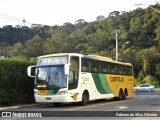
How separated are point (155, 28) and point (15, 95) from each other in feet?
185

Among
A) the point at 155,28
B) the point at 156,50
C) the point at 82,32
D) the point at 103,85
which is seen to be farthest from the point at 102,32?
A: the point at 103,85

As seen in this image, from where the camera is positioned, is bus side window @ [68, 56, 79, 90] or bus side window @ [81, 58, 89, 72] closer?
bus side window @ [68, 56, 79, 90]

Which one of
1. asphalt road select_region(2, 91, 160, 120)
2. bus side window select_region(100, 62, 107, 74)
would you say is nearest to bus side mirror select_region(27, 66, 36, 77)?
asphalt road select_region(2, 91, 160, 120)

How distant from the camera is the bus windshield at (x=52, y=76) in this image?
2322cm

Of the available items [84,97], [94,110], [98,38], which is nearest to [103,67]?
[84,97]

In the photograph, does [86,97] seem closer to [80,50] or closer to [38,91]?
[38,91]

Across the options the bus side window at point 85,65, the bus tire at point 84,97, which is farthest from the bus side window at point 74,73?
the bus tire at point 84,97

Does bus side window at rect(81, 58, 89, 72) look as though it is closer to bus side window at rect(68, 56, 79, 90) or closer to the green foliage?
bus side window at rect(68, 56, 79, 90)

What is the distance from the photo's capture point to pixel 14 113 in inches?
374

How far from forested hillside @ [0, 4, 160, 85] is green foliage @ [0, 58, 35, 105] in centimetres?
2818

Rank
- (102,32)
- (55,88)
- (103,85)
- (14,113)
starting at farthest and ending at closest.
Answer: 1. (102,32)
2. (103,85)
3. (55,88)
4. (14,113)

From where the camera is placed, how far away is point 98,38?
248ft

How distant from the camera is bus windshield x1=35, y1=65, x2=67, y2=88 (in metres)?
23.2

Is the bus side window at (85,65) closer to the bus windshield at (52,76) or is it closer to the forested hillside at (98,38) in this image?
the bus windshield at (52,76)
